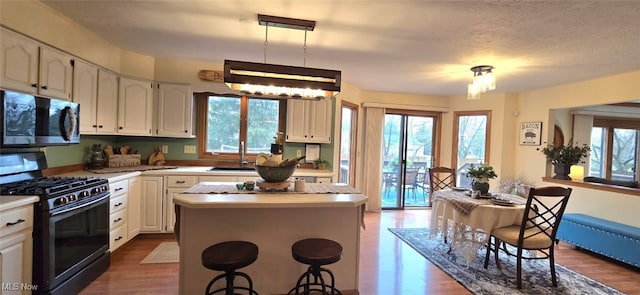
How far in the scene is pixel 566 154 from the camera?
439cm

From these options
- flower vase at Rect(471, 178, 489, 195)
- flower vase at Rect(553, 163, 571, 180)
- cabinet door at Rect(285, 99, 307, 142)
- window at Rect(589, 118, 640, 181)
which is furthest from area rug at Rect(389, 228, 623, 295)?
window at Rect(589, 118, 640, 181)

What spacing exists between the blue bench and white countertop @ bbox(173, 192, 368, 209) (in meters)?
3.19

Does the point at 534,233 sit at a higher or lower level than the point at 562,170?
lower

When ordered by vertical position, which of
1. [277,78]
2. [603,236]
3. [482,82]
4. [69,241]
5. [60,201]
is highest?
[482,82]

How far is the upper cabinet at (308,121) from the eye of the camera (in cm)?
436

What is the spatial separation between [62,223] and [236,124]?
96.1 inches

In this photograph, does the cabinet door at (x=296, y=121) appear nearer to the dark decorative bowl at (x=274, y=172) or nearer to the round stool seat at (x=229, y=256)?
the dark decorative bowl at (x=274, y=172)

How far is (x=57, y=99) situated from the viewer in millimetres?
2641

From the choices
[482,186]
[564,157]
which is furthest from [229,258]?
[564,157]

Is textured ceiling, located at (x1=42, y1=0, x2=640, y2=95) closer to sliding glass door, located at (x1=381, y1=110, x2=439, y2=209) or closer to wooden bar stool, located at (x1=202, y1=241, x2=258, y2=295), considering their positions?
wooden bar stool, located at (x1=202, y1=241, x2=258, y2=295)

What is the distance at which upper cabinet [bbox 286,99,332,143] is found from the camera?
4.36 meters

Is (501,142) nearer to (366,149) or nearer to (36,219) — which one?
(366,149)

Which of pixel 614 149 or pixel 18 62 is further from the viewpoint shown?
pixel 614 149

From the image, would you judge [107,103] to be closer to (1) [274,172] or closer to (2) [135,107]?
(2) [135,107]
